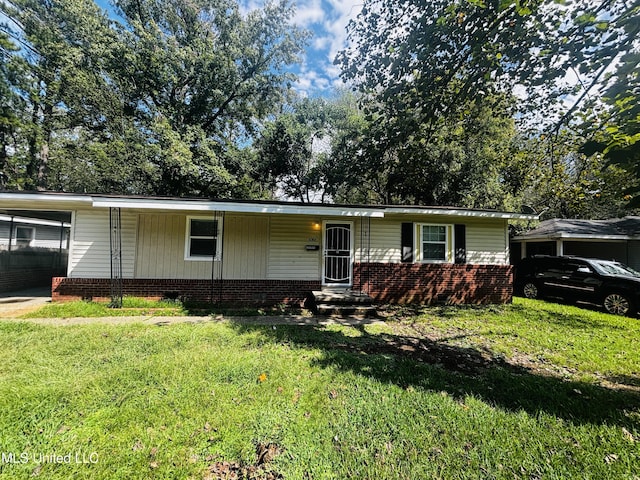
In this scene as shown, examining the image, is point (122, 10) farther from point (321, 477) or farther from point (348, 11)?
point (321, 477)

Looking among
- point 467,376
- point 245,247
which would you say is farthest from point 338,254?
point 467,376

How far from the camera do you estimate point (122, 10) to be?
15.6m

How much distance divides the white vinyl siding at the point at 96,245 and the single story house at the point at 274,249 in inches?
1.0

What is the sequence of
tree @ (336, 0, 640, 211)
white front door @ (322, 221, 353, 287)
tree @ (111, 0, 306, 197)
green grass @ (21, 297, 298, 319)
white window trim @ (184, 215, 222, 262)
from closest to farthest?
tree @ (336, 0, 640, 211) < green grass @ (21, 297, 298, 319) < white window trim @ (184, 215, 222, 262) < white front door @ (322, 221, 353, 287) < tree @ (111, 0, 306, 197)

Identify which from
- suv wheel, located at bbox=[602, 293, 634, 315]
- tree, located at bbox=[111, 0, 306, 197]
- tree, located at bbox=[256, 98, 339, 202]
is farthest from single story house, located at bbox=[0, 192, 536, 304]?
tree, located at bbox=[256, 98, 339, 202]

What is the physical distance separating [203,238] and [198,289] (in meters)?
1.46

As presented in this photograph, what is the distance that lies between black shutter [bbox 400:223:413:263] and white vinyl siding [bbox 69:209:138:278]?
25.7 feet

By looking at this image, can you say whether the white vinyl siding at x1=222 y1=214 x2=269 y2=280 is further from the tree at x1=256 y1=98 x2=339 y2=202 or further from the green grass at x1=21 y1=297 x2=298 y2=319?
the tree at x1=256 y1=98 x2=339 y2=202

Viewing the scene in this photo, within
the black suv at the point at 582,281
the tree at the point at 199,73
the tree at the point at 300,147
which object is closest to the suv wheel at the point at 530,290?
the black suv at the point at 582,281

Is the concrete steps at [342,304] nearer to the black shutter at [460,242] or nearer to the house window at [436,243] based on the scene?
the house window at [436,243]

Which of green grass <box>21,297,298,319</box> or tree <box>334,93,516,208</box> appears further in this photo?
tree <box>334,93,516,208</box>

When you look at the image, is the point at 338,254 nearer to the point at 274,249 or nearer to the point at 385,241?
the point at 385,241

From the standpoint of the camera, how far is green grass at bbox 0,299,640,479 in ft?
7.47

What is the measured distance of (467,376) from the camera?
388cm
